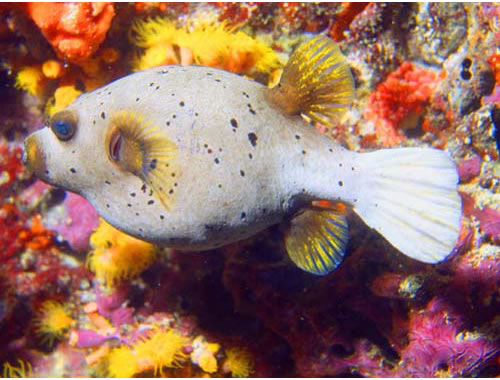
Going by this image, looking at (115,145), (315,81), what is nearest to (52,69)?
(115,145)

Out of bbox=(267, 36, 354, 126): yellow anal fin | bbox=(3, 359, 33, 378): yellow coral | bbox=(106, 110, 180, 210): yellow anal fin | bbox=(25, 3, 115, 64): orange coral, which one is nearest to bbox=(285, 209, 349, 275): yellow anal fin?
bbox=(267, 36, 354, 126): yellow anal fin

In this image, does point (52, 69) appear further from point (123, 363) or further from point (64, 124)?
point (123, 363)

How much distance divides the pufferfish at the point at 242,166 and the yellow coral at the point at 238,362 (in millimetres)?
1382

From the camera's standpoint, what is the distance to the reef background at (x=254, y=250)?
277 cm

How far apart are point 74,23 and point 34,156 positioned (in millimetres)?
1222

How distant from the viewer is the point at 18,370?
3756mm

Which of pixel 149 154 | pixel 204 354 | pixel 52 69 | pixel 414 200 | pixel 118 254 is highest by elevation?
pixel 52 69

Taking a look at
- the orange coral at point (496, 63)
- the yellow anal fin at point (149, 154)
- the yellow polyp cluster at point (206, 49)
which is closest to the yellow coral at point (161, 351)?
the yellow anal fin at point (149, 154)

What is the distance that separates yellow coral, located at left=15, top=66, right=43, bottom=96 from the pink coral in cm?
309

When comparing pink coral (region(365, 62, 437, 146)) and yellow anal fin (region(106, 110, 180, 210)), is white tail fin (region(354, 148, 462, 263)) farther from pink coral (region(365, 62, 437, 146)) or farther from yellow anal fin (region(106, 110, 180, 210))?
yellow anal fin (region(106, 110, 180, 210))

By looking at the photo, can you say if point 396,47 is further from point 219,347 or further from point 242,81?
point 219,347

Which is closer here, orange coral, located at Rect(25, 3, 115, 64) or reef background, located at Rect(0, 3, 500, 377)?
reef background, located at Rect(0, 3, 500, 377)

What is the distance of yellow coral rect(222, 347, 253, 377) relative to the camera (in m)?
3.32

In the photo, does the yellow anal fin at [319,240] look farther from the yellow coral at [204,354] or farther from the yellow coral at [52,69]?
the yellow coral at [52,69]
